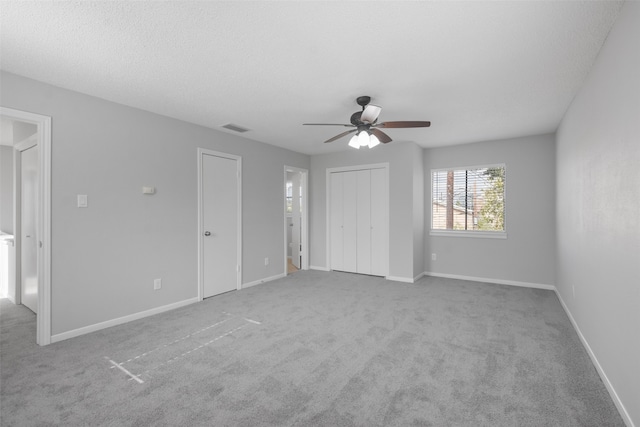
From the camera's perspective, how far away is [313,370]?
7.49 ft

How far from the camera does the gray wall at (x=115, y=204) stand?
9.28 ft

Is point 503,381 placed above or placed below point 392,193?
below

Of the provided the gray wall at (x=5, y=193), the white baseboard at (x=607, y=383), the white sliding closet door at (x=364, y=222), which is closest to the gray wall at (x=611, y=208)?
the white baseboard at (x=607, y=383)

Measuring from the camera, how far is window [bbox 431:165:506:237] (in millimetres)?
5062

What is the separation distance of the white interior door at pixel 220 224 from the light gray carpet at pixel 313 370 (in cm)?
64

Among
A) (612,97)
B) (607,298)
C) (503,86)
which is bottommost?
(607,298)

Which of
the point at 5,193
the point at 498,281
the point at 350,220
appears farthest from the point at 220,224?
the point at 498,281

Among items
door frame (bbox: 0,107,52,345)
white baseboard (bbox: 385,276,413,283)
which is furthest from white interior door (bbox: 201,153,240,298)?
white baseboard (bbox: 385,276,413,283)

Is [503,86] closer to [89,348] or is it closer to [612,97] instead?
[612,97]

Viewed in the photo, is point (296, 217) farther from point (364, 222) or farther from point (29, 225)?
point (29, 225)

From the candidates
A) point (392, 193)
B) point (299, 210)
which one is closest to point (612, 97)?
point (392, 193)

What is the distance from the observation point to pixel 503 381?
84.0 inches

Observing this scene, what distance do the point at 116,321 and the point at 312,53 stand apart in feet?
11.1

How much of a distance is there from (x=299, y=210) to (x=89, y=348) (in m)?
4.55
